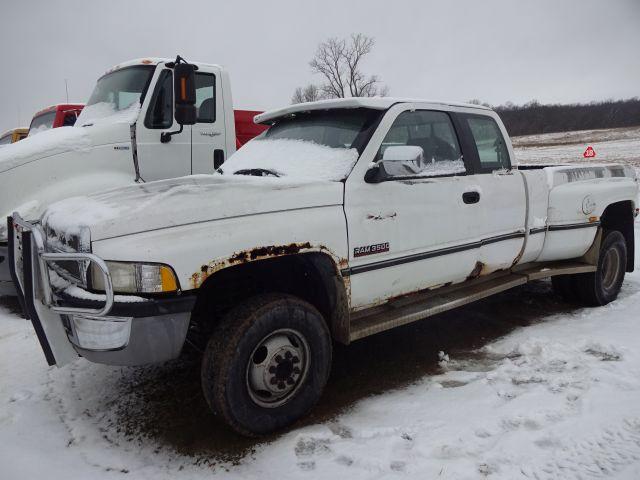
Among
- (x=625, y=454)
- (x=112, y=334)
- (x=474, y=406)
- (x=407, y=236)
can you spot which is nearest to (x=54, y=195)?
(x=112, y=334)

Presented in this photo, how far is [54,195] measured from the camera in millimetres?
4934

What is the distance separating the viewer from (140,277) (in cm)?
239

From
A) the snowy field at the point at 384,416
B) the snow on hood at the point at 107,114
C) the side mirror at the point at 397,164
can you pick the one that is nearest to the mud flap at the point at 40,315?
the snowy field at the point at 384,416

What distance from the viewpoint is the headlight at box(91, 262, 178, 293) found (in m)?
2.39

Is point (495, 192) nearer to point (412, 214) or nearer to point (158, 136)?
point (412, 214)

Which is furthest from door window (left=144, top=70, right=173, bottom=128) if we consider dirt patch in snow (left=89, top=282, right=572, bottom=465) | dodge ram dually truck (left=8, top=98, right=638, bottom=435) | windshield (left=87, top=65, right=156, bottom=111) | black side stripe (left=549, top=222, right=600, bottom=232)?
black side stripe (left=549, top=222, right=600, bottom=232)

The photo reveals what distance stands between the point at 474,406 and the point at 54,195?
4.29 m

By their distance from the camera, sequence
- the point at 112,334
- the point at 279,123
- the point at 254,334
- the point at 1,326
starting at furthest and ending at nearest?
the point at 1,326 → the point at 279,123 → the point at 254,334 → the point at 112,334

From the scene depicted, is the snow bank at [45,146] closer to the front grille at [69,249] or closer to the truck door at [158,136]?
the truck door at [158,136]

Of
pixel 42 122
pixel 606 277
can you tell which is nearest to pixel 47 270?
pixel 606 277

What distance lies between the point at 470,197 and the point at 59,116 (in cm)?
702

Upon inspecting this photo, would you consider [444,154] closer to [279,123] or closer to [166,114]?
[279,123]

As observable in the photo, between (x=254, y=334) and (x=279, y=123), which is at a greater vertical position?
(x=279, y=123)

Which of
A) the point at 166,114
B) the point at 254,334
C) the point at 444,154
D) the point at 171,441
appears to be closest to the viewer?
the point at 254,334
